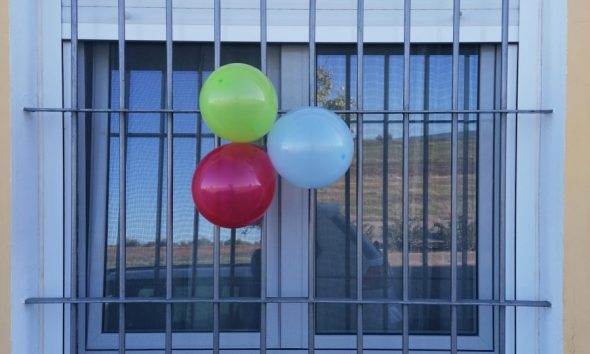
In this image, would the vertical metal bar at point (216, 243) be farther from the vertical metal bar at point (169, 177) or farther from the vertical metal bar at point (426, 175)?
the vertical metal bar at point (426, 175)

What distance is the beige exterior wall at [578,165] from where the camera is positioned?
2.38m

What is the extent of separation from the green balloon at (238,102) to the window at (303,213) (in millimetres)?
549

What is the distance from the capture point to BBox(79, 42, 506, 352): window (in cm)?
269

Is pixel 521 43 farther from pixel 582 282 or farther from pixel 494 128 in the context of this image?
pixel 582 282

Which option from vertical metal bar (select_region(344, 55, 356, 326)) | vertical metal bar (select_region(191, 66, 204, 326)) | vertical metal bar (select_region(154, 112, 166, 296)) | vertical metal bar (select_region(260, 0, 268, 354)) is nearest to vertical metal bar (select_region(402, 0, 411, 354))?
vertical metal bar (select_region(344, 55, 356, 326))

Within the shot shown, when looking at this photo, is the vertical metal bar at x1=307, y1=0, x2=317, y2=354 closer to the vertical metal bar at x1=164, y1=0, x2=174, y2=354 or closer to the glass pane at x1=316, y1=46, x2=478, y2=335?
the glass pane at x1=316, y1=46, x2=478, y2=335

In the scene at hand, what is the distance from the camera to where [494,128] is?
2682 millimetres

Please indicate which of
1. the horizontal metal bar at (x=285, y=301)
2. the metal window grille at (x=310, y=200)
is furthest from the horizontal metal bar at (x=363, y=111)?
the horizontal metal bar at (x=285, y=301)

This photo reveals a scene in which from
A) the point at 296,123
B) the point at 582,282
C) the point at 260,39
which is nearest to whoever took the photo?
the point at 296,123

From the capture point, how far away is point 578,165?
2.38 m

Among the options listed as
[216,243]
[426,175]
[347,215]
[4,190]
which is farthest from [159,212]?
[426,175]

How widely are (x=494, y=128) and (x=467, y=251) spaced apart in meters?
0.56

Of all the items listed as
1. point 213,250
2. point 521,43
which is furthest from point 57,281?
point 521,43

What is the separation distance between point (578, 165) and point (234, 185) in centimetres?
136
